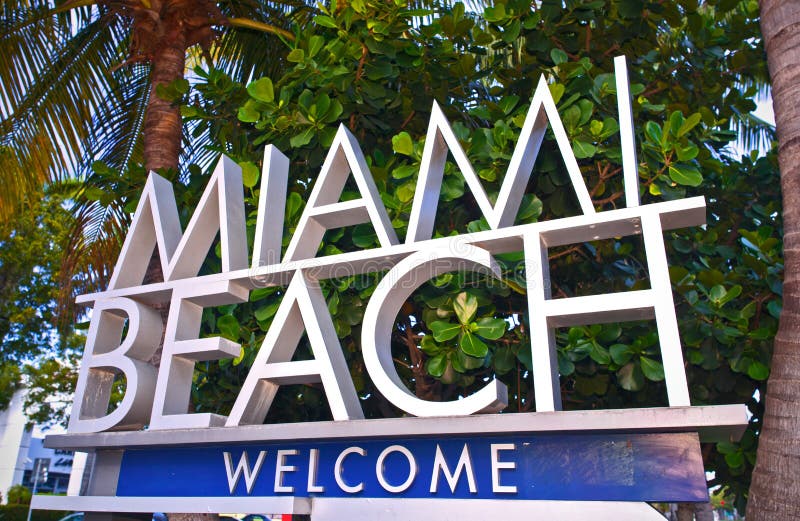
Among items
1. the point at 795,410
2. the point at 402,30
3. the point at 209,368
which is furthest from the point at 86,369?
the point at 795,410

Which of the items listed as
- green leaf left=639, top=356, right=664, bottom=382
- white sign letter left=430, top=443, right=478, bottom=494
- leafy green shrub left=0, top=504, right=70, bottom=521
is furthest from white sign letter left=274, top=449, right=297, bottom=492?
leafy green shrub left=0, top=504, right=70, bottom=521

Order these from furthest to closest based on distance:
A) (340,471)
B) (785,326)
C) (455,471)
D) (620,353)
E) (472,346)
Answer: (620,353)
(472,346)
(785,326)
(340,471)
(455,471)

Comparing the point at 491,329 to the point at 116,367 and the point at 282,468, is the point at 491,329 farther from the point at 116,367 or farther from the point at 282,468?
the point at 116,367

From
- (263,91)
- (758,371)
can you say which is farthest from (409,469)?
(263,91)

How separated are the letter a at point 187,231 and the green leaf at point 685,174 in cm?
252

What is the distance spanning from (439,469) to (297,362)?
0.94 meters

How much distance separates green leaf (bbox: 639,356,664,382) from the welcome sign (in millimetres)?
621

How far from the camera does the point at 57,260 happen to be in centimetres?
1673

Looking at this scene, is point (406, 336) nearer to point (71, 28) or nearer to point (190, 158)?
point (190, 158)

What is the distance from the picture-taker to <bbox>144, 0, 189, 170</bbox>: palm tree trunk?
6.30 meters

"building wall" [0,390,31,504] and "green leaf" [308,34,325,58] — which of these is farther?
"building wall" [0,390,31,504]

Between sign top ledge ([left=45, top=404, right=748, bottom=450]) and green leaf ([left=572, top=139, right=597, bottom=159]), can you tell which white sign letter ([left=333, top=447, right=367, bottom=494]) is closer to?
sign top ledge ([left=45, top=404, right=748, bottom=450])

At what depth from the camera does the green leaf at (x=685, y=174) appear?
12.6 feet

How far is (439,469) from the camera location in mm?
3158
